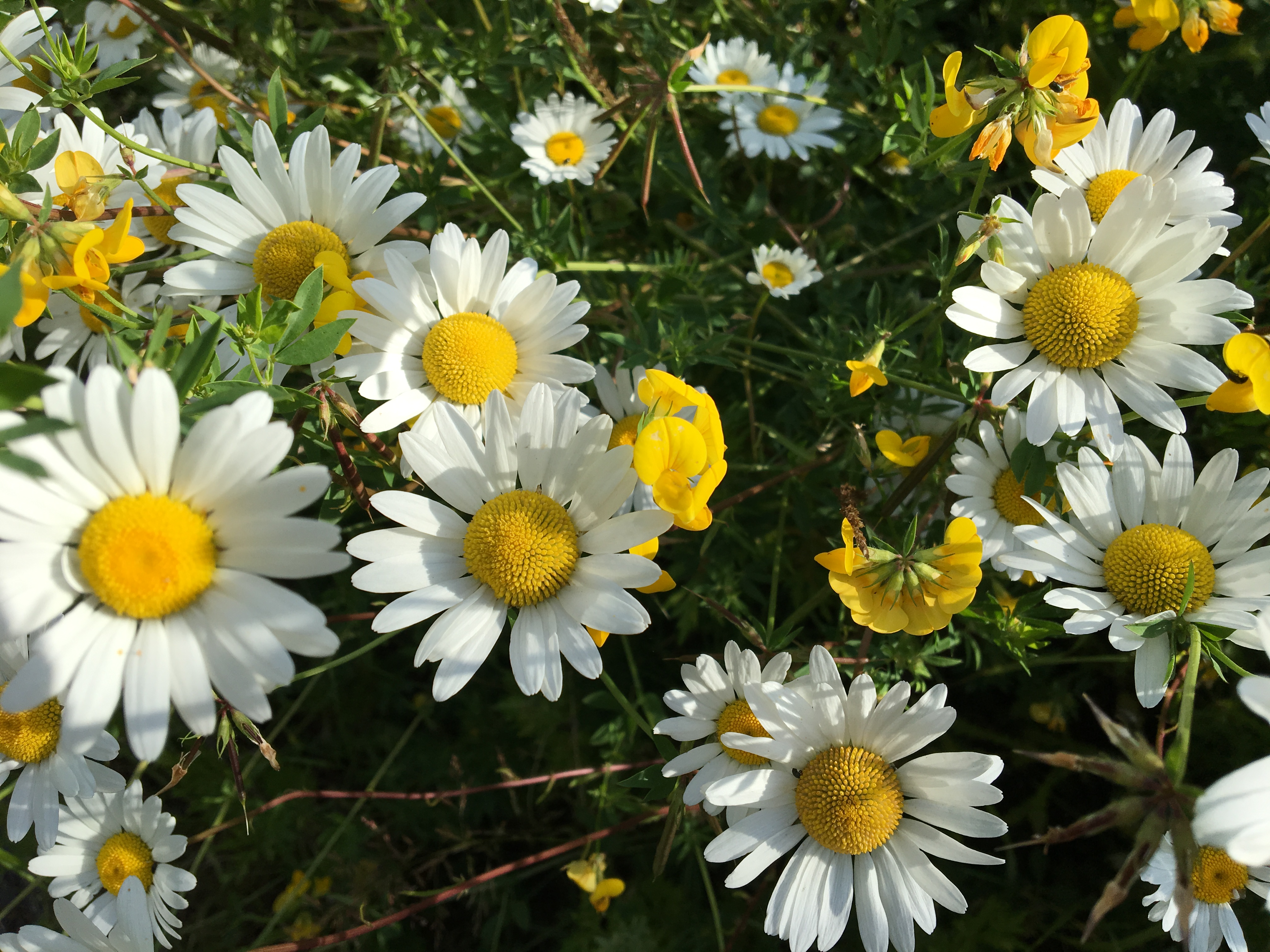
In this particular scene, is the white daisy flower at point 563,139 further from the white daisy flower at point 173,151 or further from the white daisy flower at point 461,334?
the white daisy flower at point 173,151

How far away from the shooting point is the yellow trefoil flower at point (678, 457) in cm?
156

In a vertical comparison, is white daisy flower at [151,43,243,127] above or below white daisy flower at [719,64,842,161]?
below

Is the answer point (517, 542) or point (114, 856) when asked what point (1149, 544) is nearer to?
point (517, 542)

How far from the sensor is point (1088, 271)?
1794 mm

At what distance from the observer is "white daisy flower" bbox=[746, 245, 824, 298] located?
102 inches

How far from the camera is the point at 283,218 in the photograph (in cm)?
201

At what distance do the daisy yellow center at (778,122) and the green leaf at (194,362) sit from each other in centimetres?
230

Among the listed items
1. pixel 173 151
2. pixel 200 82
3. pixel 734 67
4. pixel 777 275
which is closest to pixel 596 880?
pixel 777 275

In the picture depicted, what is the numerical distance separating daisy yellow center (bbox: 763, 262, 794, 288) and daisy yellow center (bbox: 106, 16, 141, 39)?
273 cm

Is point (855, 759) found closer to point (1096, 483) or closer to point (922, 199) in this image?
point (1096, 483)

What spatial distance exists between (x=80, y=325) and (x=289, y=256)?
3.12ft

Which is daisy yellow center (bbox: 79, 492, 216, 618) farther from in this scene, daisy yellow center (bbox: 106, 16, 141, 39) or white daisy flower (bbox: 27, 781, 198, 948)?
daisy yellow center (bbox: 106, 16, 141, 39)

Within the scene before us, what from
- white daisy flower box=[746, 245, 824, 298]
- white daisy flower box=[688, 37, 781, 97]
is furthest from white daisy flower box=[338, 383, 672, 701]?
white daisy flower box=[688, 37, 781, 97]

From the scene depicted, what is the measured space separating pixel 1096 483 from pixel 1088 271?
18.7 inches
